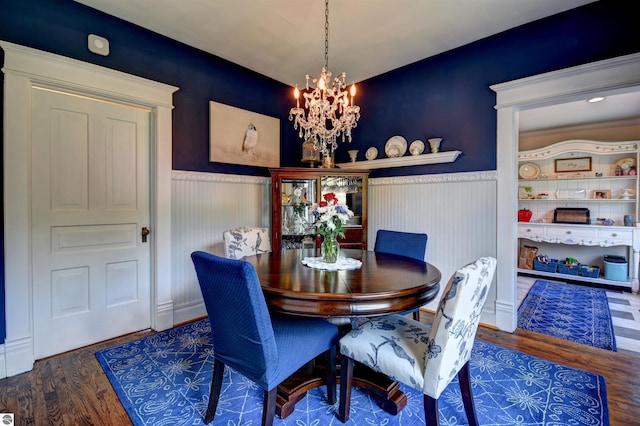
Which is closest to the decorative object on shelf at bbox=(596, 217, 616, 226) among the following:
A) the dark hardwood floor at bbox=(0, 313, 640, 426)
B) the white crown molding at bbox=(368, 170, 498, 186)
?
the dark hardwood floor at bbox=(0, 313, 640, 426)

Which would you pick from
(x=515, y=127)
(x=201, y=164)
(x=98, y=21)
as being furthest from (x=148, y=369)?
(x=515, y=127)

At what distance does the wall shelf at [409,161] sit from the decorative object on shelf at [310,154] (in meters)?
0.44

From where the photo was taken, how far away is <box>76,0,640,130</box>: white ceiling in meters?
2.30

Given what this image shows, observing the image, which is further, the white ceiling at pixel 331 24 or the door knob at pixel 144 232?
the door knob at pixel 144 232

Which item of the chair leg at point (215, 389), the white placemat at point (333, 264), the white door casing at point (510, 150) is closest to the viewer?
the chair leg at point (215, 389)

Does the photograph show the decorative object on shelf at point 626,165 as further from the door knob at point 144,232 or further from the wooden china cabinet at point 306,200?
the door knob at point 144,232

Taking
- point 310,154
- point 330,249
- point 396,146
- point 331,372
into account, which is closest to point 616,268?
point 396,146

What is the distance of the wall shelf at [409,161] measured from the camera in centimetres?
301

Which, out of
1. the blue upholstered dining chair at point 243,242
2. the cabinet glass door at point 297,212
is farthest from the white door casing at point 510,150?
the blue upholstered dining chair at point 243,242

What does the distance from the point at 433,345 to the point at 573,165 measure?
5.22 meters

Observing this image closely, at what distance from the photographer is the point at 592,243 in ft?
14.2

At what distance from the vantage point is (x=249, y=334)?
129 cm

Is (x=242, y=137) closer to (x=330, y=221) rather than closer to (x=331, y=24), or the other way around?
(x=331, y=24)

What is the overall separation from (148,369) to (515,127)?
3595 millimetres
